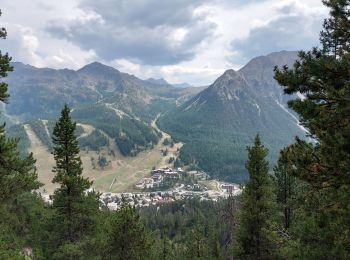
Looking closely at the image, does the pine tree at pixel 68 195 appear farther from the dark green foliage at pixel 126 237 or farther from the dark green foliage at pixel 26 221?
the dark green foliage at pixel 26 221

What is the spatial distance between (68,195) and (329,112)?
2437cm

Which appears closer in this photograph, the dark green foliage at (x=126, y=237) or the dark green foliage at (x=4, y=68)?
the dark green foliage at (x=4, y=68)

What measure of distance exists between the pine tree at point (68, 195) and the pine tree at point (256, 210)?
14132 millimetres

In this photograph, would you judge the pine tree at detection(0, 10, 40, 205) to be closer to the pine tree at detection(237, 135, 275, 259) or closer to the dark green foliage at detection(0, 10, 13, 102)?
the dark green foliage at detection(0, 10, 13, 102)

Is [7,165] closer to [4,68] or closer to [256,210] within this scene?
[4,68]

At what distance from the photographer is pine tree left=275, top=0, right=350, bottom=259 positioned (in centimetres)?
1428

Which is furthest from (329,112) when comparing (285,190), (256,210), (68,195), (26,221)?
(26,221)

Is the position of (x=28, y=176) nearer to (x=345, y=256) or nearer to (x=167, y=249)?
(x=345, y=256)

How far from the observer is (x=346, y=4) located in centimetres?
1684

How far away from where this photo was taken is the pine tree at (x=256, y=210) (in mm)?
35344

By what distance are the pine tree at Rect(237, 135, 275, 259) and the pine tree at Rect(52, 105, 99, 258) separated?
1413cm

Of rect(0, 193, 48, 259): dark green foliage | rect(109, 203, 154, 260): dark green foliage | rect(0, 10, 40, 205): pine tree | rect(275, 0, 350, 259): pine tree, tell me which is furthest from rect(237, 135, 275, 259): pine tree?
rect(0, 193, 48, 259): dark green foliage

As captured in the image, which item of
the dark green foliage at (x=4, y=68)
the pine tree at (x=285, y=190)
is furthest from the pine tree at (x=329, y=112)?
the pine tree at (x=285, y=190)

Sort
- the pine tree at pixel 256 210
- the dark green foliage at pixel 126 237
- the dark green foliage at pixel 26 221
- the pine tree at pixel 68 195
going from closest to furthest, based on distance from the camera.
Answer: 1. the pine tree at pixel 68 195
2. the pine tree at pixel 256 210
3. the dark green foliage at pixel 126 237
4. the dark green foliage at pixel 26 221
